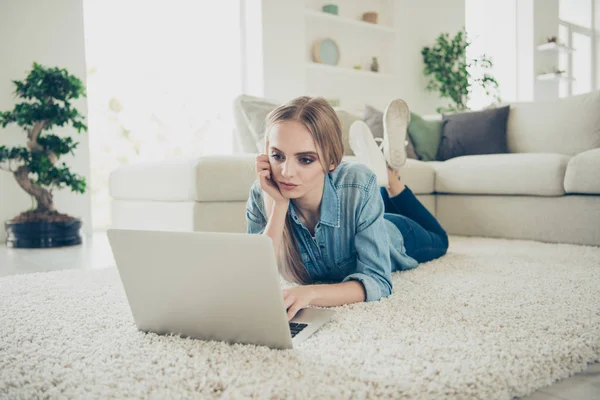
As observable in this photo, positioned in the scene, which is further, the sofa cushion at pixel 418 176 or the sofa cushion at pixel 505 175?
the sofa cushion at pixel 418 176

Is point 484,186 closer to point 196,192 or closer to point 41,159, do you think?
point 196,192

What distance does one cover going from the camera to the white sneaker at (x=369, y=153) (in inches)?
82.9

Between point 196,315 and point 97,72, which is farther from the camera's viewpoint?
point 97,72

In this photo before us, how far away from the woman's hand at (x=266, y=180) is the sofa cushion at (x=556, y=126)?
8.72 feet

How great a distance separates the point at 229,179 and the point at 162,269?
149 cm

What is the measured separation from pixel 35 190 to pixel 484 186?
9.09 feet

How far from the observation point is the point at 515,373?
0.88m

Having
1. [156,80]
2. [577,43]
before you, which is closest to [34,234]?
[156,80]

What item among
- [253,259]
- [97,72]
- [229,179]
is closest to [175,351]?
[253,259]

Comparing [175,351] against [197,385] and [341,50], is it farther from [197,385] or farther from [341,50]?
[341,50]

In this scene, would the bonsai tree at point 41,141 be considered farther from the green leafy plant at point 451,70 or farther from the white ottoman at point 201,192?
the green leafy plant at point 451,70

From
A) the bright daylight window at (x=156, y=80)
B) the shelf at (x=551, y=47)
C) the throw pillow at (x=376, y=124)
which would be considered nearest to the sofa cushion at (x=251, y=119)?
the throw pillow at (x=376, y=124)

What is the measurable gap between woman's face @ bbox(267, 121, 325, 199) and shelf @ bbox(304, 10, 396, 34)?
12.9ft

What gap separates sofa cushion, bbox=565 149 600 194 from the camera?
8.54 feet
